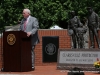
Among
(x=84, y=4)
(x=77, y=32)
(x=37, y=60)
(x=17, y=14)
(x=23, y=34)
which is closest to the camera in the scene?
(x=23, y=34)

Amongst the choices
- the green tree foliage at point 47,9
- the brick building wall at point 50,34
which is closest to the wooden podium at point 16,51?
the brick building wall at point 50,34

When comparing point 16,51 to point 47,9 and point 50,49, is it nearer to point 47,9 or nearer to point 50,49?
point 50,49

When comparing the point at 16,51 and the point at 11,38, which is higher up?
the point at 11,38

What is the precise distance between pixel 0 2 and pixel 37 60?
49.2 feet

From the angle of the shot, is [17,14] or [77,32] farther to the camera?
[17,14]

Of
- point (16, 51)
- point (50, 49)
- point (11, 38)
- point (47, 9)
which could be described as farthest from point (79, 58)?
point (47, 9)

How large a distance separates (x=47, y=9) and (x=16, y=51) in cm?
1645

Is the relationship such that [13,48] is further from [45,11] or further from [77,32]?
[45,11]

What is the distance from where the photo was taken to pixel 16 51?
11375mm

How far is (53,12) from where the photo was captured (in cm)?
2766

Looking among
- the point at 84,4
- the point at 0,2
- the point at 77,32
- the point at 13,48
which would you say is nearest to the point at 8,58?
the point at 13,48

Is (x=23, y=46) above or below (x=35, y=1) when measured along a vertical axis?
below

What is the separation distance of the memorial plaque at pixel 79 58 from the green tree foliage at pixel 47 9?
1364 centimetres

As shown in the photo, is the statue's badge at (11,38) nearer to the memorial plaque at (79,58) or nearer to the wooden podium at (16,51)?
the wooden podium at (16,51)
